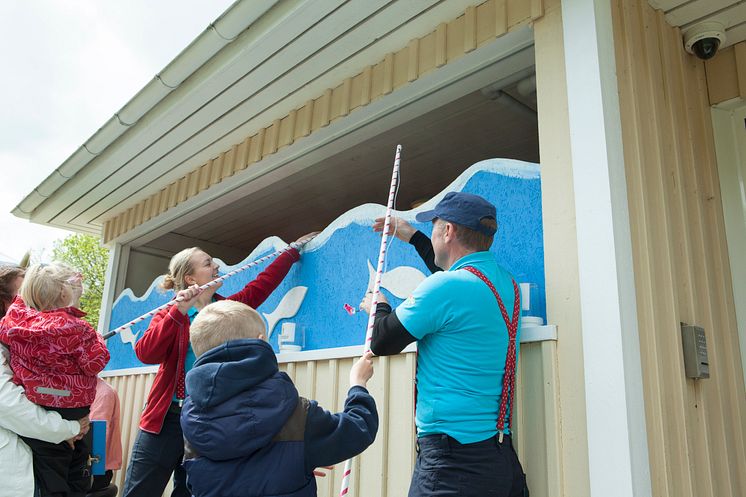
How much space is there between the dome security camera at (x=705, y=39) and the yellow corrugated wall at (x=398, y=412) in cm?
179

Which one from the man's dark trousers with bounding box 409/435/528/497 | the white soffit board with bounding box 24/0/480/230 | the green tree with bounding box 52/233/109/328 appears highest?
the green tree with bounding box 52/233/109/328

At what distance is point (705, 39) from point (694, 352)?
5.20 feet

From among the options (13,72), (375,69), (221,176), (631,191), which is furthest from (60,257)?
(631,191)

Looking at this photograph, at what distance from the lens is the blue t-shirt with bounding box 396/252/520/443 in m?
2.05

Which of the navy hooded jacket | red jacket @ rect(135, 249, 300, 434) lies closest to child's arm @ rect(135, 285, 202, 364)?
red jacket @ rect(135, 249, 300, 434)

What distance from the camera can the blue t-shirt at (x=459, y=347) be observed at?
2053 mm

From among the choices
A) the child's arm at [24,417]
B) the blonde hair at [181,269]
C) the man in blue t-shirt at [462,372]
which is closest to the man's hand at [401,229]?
the man in blue t-shirt at [462,372]

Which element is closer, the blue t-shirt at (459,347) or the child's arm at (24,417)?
the blue t-shirt at (459,347)

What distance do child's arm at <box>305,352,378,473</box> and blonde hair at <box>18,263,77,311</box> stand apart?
1.51 meters

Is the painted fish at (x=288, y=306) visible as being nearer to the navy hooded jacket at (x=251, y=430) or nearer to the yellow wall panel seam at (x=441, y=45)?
the yellow wall panel seam at (x=441, y=45)

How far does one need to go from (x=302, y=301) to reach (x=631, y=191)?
198 centimetres

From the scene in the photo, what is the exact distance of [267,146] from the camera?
441 cm

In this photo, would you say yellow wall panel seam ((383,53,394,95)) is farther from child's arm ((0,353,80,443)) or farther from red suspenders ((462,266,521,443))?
child's arm ((0,353,80,443))

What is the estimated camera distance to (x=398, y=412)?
270cm
